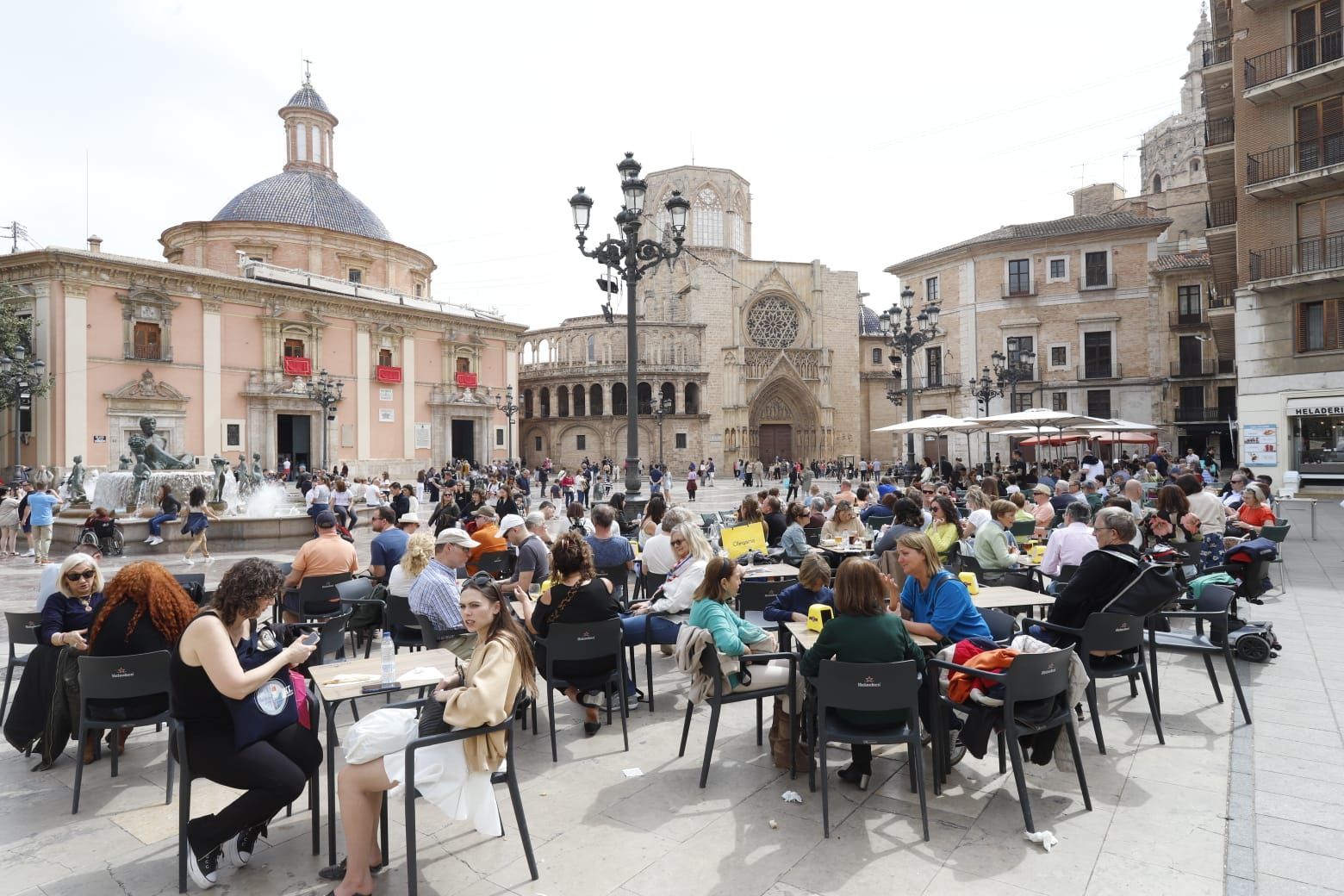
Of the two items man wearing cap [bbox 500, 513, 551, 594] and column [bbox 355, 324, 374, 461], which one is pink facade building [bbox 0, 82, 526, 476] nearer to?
column [bbox 355, 324, 374, 461]

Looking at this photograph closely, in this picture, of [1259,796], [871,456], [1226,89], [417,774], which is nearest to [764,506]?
[1259,796]

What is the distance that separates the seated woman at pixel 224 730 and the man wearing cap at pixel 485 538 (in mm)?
3955

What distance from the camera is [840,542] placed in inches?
315

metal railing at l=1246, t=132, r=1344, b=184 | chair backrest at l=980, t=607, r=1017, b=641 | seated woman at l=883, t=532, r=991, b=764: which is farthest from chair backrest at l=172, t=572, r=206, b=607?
metal railing at l=1246, t=132, r=1344, b=184

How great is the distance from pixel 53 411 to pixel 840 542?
2781 cm

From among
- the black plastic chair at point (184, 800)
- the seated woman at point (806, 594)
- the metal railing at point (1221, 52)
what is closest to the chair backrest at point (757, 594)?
the seated woman at point (806, 594)

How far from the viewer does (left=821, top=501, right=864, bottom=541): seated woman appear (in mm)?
8680

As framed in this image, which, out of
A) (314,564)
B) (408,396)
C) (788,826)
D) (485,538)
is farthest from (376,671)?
(408,396)

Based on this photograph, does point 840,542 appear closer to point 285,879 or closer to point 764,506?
point 764,506

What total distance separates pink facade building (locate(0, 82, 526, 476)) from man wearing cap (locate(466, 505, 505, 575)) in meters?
22.5

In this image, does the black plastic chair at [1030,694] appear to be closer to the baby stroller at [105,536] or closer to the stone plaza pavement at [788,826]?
the stone plaza pavement at [788,826]

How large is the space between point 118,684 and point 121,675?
1.8 inches

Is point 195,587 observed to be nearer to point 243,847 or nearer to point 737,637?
point 243,847

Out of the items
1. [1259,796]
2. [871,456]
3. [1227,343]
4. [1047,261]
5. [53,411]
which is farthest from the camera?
[871,456]
